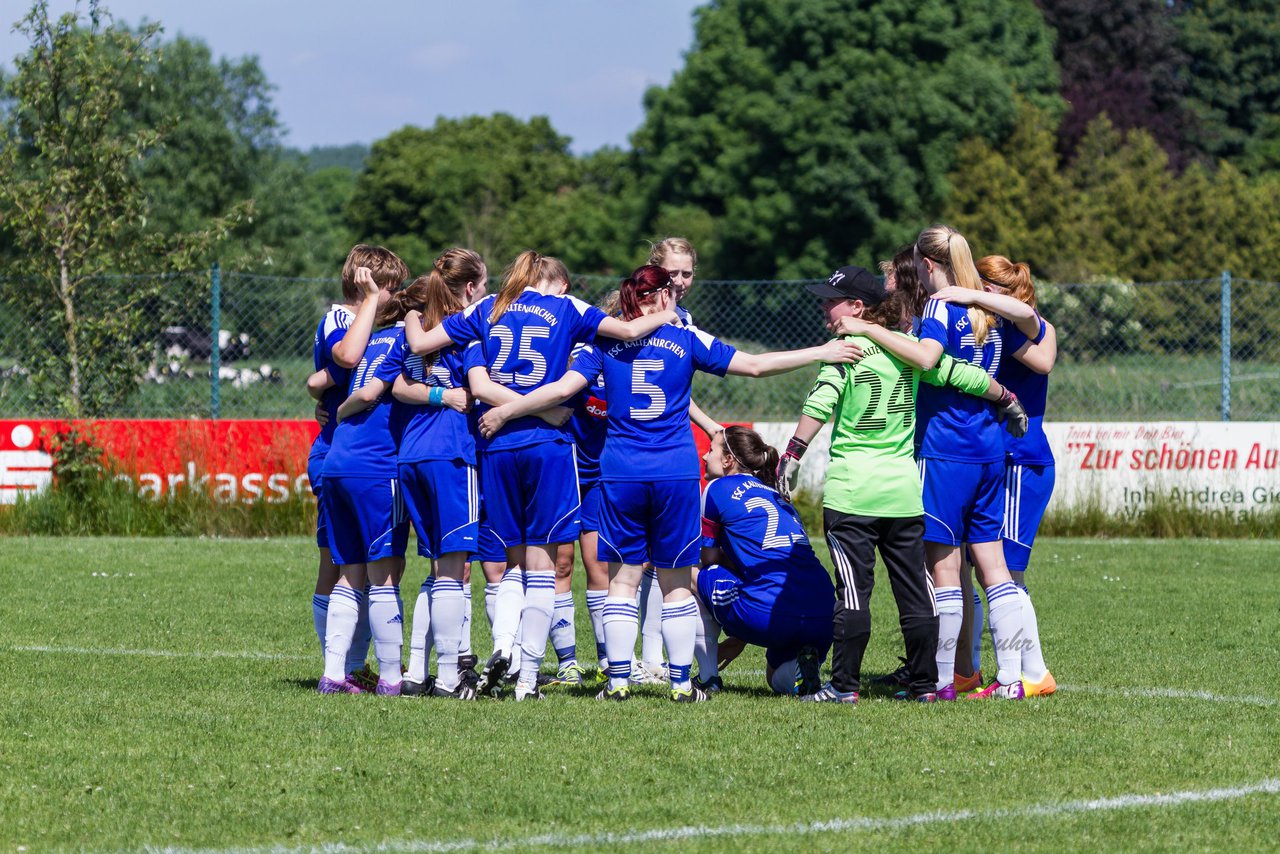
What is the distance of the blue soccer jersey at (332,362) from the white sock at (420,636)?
788 millimetres

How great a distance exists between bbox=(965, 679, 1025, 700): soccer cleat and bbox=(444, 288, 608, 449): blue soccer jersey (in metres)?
2.07

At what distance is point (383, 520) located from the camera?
22.9 ft

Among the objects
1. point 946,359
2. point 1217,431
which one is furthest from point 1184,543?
point 946,359

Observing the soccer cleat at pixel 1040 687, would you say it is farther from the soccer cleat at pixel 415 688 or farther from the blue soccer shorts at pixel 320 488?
the blue soccer shorts at pixel 320 488

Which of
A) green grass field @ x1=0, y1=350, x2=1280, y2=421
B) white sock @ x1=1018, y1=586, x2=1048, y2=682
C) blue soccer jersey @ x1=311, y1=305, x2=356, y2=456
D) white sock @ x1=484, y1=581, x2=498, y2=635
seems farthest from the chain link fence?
white sock @ x1=1018, y1=586, x2=1048, y2=682

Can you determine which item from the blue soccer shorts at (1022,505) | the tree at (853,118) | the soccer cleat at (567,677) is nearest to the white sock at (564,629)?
the soccer cleat at (567,677)

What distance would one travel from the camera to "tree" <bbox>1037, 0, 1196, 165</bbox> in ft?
164

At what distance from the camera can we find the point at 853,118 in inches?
1646

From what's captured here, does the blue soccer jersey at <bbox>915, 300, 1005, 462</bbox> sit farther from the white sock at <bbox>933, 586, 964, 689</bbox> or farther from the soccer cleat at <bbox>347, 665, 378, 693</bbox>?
the soccer cleat at <bbox>347, 665, 378, 693</bbox>

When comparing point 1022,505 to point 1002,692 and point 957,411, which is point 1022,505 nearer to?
point 957,411

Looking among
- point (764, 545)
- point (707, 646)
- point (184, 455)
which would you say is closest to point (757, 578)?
point (764, 545)

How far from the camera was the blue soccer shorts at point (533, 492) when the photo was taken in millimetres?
6922

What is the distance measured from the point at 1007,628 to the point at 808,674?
0.88m

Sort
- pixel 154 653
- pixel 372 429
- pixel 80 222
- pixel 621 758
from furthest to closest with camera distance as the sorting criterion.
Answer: pixel 80 222 < pixel 154 653 < pixel 372 429 < pixel 621 758
